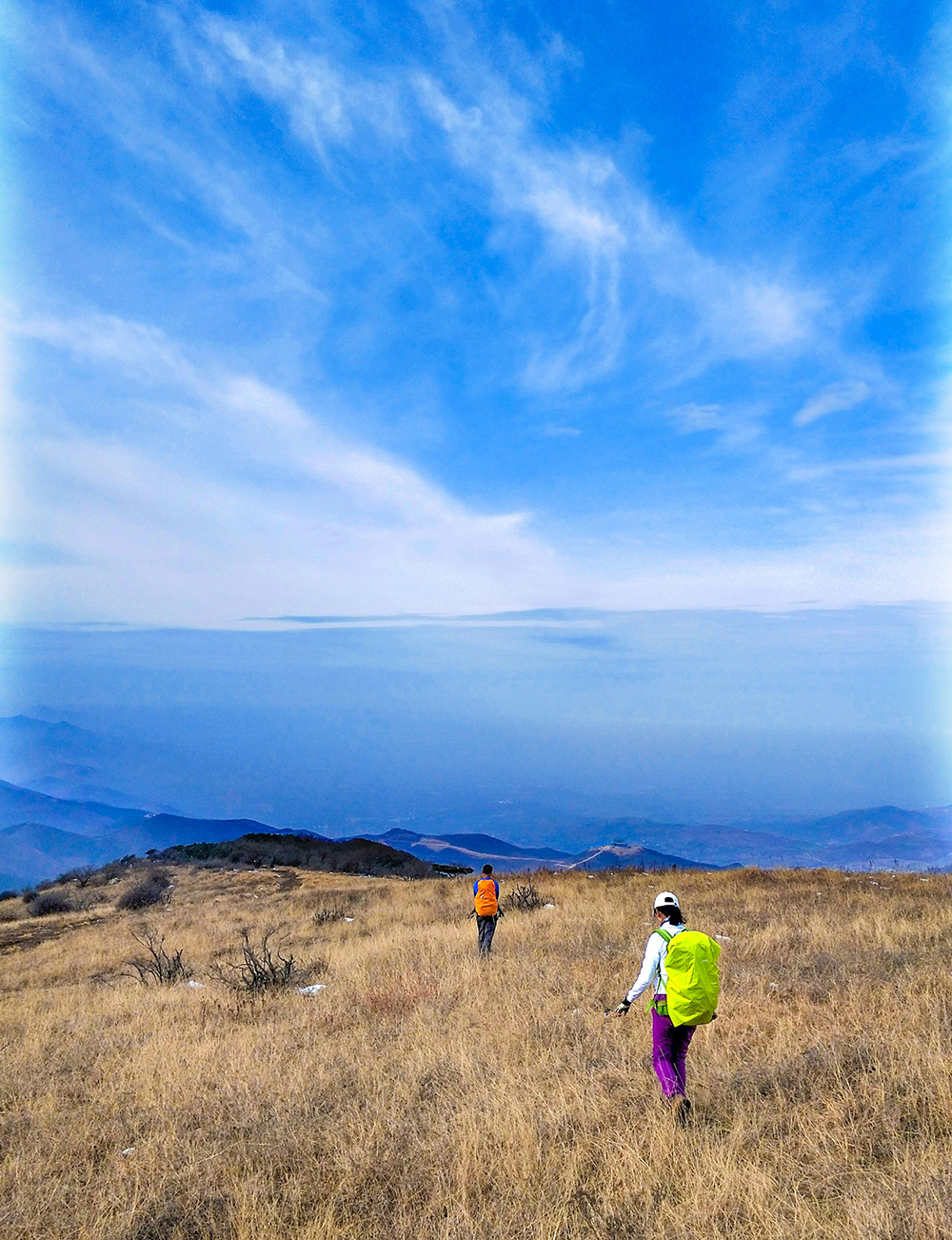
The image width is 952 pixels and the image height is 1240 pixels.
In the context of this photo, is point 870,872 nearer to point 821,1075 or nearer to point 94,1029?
point 821,1075

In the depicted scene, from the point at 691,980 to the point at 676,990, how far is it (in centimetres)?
14

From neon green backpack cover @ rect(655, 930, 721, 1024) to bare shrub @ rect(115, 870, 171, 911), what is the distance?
81.8 ft

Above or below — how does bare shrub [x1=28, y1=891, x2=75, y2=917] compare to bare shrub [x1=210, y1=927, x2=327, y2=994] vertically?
below

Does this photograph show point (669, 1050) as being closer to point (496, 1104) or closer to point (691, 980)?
point (691, 980)

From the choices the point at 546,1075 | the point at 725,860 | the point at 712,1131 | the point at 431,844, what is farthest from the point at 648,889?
the point at 725,860

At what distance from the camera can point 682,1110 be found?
16.0 feet

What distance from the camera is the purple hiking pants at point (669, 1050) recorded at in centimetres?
489

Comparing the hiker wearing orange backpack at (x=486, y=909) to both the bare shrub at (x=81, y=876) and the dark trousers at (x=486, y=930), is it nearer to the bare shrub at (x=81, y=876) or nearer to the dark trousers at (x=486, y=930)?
the dark trousers at (x=486, y=930)

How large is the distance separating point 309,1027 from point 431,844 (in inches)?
3685

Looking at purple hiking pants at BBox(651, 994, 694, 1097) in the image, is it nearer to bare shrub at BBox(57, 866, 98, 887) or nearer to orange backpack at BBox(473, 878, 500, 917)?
orange backpack at BBox(473, 878, 500, 917)

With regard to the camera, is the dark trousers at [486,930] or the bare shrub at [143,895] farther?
the bare shrub at [143,895]

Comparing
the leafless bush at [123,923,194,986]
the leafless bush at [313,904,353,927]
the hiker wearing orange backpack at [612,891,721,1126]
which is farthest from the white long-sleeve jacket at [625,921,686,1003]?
the leafless bush at [313,904,353,927]

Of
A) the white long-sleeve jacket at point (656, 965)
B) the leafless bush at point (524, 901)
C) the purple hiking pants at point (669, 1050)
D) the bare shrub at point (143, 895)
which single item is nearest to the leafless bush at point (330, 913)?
the leafless bush at point (524, 901)

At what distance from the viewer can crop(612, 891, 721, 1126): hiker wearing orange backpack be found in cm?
454
